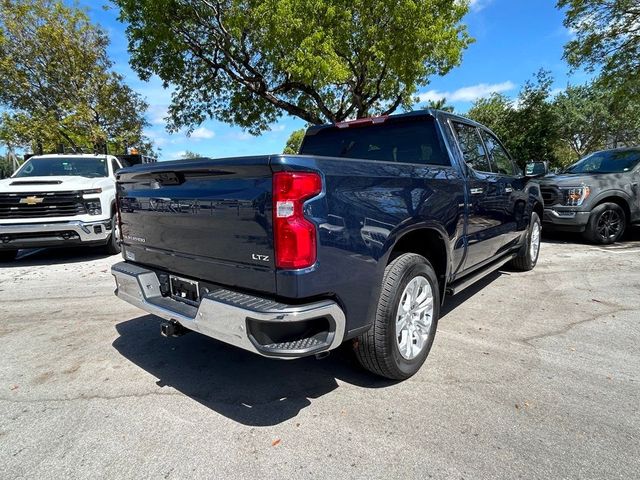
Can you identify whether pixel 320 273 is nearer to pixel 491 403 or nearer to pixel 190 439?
pixel 190 439

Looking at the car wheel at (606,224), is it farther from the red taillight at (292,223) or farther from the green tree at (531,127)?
the green tree at (531,127)

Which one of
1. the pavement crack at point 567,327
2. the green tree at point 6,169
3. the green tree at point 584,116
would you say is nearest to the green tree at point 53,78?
the green tree at point 6,169

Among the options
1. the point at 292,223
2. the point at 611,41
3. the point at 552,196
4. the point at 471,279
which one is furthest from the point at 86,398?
the point at 611,41

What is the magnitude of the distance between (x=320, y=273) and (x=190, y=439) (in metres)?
1.22

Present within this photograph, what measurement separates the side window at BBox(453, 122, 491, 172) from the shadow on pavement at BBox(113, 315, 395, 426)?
88.7 inches

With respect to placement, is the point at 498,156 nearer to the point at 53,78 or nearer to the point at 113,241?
the point at 113,241

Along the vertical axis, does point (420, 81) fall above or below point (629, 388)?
above

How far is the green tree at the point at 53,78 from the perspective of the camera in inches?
697

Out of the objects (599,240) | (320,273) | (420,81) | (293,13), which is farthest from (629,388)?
(420,81)

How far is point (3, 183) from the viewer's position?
6.81 m

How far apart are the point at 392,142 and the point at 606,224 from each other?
21.8 ft

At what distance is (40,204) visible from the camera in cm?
658

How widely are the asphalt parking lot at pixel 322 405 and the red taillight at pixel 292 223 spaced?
3.54ft

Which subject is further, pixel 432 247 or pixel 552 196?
pixel 552 196
